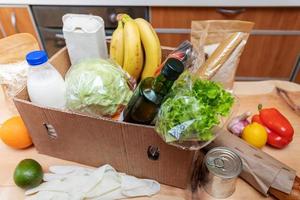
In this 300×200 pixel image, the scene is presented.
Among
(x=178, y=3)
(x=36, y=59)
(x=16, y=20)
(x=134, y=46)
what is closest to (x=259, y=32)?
(x=178, y=3)

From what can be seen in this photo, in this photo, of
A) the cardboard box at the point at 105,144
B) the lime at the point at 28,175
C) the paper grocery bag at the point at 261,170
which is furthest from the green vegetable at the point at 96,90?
the paper grocery bag at the point at 261,170

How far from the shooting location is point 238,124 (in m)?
0.68

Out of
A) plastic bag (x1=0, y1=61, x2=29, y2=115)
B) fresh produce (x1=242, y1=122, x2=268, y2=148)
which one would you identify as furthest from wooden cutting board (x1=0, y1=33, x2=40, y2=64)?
fresh produce (x1=242, y1=122, x2=268, y2=148)

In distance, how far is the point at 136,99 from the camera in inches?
21.2

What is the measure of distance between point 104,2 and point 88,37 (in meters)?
0.87

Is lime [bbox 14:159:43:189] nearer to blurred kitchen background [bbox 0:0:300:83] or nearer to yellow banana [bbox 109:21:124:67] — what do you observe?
yellow banana [bbox 109:21:124:67]

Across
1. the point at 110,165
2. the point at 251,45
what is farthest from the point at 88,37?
the point at 251,45

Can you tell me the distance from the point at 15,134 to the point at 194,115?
0.49m

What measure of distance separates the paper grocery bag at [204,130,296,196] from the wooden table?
3 cm

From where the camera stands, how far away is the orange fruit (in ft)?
2.12

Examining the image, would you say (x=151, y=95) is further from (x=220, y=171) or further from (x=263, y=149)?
(x=263, y=149)

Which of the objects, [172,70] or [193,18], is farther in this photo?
[193,18]

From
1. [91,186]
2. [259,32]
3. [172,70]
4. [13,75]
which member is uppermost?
[172,70]

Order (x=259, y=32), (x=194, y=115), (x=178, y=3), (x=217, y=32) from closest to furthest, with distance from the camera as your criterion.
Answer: (x=194, y=115) → (x=217, y=32) → (x=178, y=3) → (x=259, y=32)
